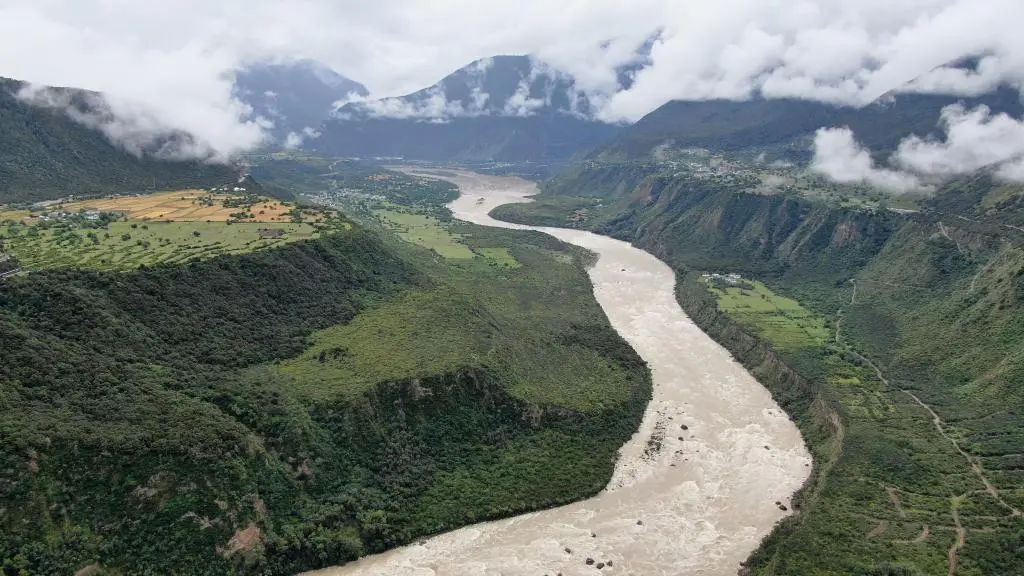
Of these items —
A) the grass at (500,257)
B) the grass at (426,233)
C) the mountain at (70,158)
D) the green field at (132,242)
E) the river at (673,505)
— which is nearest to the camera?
the river at (673,505)

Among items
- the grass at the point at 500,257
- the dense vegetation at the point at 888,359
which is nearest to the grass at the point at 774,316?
the dense vegetation at the point at 888,359

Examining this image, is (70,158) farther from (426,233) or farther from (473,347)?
(473,347)

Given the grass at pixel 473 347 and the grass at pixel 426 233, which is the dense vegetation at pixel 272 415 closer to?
the grass at pixel 473 347

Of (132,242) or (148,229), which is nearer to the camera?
(132,242)

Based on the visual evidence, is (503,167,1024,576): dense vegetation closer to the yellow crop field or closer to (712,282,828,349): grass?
(712,282,828,349): grass

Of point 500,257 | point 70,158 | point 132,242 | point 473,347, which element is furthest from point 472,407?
point 70,158

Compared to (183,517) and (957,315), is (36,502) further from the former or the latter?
(957,315)

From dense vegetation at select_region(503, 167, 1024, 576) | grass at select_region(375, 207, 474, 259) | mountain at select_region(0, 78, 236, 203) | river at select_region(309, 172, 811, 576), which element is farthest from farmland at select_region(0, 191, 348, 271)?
dense vegetation at select_region(503, 167, 1024, 576)
